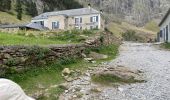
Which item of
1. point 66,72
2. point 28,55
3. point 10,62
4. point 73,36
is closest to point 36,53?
point 28,55

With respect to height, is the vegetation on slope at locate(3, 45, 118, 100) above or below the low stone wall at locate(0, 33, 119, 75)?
below

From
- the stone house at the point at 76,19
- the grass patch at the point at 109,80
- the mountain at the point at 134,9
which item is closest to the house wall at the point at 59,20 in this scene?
the stone house at the point at 76,19

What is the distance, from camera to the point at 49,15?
7319 cm

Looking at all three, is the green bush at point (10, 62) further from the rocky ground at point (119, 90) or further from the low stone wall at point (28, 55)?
the rocky ground at point (119, 90)

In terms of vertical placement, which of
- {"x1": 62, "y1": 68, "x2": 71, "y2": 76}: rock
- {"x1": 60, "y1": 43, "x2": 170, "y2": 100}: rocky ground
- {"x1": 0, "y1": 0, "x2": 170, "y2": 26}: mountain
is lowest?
{"x1": 60, "y1": 43, "x2": 170, "y2": 100}: rocky ground

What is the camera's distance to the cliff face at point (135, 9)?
154m

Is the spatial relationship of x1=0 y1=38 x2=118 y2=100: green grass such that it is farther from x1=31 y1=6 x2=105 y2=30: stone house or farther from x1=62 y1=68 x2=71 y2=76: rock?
x1=31 y1=6 x2=105 y2=30: stone house

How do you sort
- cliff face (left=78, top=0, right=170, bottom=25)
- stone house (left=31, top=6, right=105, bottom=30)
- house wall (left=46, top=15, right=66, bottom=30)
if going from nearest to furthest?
stone house (left=31, top=6, right=105, bottom=30) → house wall (left=46, top=15, right=66, bottom=30) → cliff face (left=78, top=0, right=170, bottom=25)

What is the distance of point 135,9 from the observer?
169625 mm

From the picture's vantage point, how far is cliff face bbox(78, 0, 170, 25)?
6078 inches

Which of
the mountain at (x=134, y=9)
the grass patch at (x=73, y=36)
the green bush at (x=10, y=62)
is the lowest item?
the green bush at (x=10, y=62)

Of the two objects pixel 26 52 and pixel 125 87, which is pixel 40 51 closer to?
pixel 26 52

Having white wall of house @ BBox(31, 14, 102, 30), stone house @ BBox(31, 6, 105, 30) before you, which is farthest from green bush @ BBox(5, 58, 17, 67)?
stone house @ BBox(31, 6, 105, 30)

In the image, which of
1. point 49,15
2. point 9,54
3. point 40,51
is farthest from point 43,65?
point 49,15
